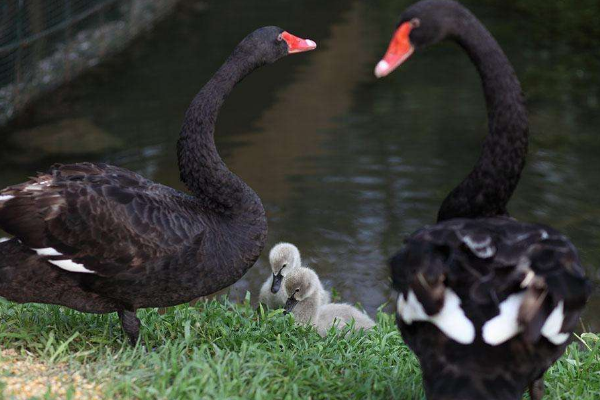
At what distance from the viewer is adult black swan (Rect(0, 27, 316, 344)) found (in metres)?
3.19

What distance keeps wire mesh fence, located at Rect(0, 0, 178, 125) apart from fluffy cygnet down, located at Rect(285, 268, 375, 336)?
3.88 metres

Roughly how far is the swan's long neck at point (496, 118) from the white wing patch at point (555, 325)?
0.51 m

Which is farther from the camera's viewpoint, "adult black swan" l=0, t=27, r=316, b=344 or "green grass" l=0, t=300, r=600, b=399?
"adult black swan" l=0, t=27, r=316, b=344

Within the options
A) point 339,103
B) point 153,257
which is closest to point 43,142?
point 339,103

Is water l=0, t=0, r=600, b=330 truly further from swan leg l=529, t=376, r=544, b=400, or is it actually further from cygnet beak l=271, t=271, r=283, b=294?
swan leg l=529, t=376, r=544, b=400

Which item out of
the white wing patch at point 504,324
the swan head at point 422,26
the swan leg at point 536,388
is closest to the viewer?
the white wing patch at point 504,324

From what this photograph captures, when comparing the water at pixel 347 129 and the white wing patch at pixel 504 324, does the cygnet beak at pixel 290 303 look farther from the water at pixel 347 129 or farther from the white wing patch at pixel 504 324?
the white wing patch at pixel 504 324

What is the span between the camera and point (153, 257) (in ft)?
10.6

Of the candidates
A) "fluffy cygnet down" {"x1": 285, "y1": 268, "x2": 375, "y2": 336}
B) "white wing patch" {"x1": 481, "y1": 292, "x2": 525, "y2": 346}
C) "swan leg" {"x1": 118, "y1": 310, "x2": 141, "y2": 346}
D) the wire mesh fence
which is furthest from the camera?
the wire mesh fence

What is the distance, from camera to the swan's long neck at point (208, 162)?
3557mm

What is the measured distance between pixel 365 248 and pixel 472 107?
298 centimetres

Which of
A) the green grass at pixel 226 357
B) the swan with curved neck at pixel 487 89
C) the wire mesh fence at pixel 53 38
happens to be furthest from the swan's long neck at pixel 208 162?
the wire mesh fence at pixel 53 38

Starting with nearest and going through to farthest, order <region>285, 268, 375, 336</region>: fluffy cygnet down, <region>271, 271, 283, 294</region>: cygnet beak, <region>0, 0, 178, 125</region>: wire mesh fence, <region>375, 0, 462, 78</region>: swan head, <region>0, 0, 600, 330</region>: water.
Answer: <region>375, 0, 462, 78</region>: swan head < <region>285, 268, 375, 336</region>: fluffy cygnet down < <region>271, 271, 283, 294</region>: cygnet beak < <region>0, 0, 600, 330</region>: water < <region>0, 0, 178, 125</region>: wire mesh fence

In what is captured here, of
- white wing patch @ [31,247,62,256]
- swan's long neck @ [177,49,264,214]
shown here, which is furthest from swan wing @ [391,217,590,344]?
white wing patch @ [31,247,62,256]
